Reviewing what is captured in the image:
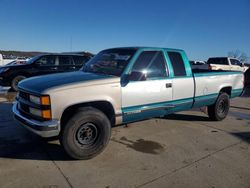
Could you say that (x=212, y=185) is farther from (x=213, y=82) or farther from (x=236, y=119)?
(x=236, y=119)

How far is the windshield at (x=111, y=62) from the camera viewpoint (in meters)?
3.92

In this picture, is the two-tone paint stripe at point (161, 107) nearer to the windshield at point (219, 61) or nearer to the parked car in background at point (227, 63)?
the parked car in background at point (227, 63)

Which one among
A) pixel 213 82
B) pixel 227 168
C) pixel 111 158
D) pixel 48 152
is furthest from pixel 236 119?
pixel 48 152

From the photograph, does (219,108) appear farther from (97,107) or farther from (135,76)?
(97,107)

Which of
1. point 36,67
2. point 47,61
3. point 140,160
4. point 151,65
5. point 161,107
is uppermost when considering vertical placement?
point 47,61

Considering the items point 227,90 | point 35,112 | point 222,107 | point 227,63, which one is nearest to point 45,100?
point 35,112

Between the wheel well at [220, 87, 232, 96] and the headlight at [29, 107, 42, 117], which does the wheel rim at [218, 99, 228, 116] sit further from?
the headlight at [29, 107, 42, 117]

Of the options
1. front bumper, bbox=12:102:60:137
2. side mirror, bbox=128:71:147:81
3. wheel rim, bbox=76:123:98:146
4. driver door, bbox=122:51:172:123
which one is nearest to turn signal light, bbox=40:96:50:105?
front bumper, bbox=12:102:60:137

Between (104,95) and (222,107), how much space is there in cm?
399

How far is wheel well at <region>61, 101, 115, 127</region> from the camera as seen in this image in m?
3.32

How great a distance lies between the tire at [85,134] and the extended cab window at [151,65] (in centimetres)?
113

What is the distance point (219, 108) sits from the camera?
19.2 feet

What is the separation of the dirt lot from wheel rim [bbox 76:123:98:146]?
0.32 meters

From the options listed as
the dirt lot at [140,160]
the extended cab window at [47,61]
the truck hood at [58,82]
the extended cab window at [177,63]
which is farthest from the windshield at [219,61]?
the truck hood at [58,82]
